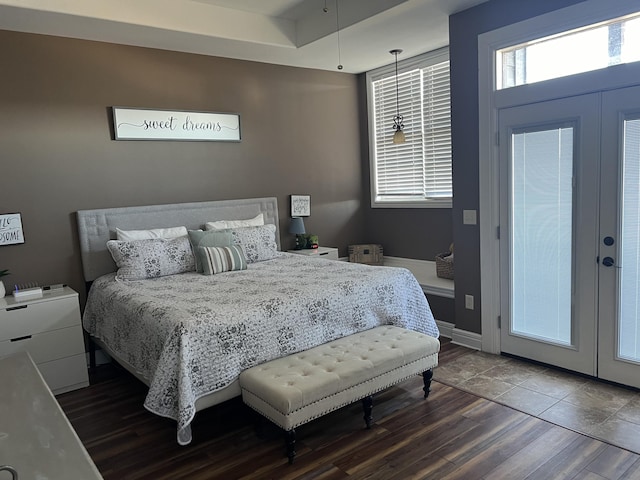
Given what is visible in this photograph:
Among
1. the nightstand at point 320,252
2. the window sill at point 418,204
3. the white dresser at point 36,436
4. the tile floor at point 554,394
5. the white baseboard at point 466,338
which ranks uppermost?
the window sill at point 418,204

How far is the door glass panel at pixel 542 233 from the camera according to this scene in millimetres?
3340

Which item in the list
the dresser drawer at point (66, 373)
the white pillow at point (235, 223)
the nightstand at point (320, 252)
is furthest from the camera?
the nightstand at point (320, 252)

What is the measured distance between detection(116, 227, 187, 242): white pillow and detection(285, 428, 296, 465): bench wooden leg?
2.34 metres

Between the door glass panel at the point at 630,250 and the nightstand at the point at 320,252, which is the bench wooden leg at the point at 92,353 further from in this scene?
the door glass panel at the point at 630,250

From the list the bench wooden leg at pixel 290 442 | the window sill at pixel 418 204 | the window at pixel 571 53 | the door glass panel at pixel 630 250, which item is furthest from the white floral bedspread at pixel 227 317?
the window at pixel 571 53

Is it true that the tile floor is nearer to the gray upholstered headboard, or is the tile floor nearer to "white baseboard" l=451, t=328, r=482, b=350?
"white baseboard" l=451, t=328, r=482, b=350

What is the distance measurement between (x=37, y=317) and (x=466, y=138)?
3611 millimetres

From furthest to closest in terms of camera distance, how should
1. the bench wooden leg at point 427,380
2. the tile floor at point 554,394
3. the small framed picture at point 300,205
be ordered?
the small framed picture at point 300,205 → the bench wooden leg at point 427,380 → the tile floor at point 554,394

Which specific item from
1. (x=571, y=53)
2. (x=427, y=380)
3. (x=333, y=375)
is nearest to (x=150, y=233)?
(x=333, y=375)

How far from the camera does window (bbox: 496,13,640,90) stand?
2.95m

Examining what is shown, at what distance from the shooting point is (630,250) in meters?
3.03

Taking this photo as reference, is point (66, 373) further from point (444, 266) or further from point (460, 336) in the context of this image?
point (444, 266)

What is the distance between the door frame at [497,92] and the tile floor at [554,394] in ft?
1.22

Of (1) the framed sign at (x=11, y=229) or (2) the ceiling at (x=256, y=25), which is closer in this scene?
(2) the ceiling at (x=256, y=25)
